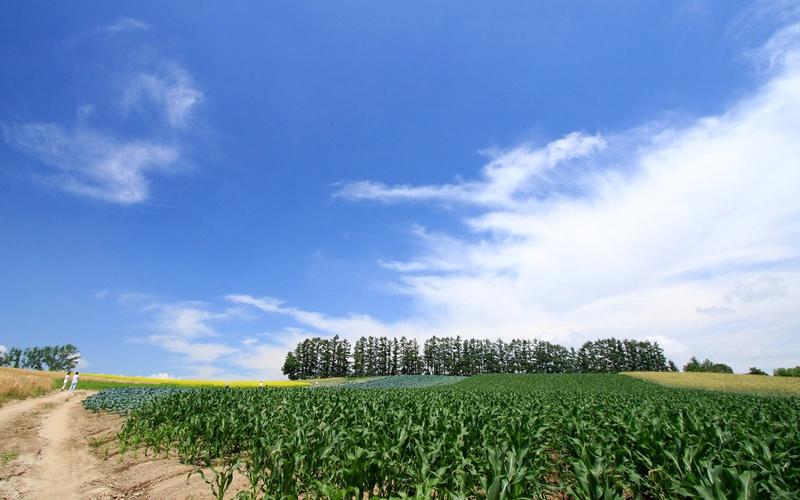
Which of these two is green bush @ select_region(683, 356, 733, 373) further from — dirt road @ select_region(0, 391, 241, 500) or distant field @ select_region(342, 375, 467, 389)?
dirt road @ select_region(0, 391, 241, 500)

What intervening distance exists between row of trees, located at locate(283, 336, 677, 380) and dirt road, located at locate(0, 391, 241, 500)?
363ft

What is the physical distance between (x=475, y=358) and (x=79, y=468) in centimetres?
13623

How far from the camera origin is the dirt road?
8508 millimetres

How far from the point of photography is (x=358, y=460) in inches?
254

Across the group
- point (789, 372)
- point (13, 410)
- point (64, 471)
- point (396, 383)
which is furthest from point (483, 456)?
point (789, 372)

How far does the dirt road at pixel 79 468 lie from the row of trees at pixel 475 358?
111m

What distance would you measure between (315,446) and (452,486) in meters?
3.24

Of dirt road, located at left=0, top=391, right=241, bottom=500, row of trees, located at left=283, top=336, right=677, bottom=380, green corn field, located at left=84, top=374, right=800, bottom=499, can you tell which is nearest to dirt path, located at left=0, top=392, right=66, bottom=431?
dirt road, located at left=0, top=391, right=241, bottom=500

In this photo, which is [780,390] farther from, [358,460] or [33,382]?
[33,382]

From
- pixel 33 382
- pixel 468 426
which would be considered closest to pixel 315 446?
pixel 468 426

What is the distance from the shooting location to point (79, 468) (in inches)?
418

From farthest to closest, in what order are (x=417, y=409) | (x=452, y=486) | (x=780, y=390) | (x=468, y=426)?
(x=780, y=390) < (x=417, y=409) < (x=468, y=426) < (x=452, y=486)

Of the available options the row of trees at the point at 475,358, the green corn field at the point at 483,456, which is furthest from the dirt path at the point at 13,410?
the row of trees at the point at 475,358

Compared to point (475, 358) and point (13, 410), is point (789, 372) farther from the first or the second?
point (13, 410)
